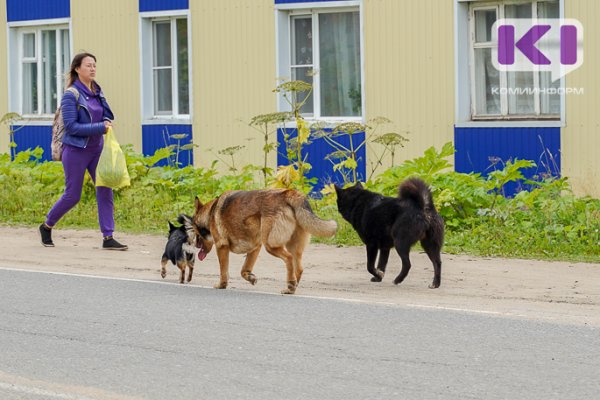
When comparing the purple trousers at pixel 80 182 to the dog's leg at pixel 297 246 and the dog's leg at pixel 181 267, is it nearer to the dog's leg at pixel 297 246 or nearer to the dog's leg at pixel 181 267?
the dog's leg at pixel 181 267

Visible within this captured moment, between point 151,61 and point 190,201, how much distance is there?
16.6 ft

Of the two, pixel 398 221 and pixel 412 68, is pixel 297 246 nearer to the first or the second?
pixel 398 221

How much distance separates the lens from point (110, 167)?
48.2ft

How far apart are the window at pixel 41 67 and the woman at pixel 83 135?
30.0ft

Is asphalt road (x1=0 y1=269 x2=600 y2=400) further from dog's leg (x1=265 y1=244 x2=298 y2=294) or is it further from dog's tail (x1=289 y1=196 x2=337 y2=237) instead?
dog's tail (x1=289 y1=196 x2=337 y2=237)

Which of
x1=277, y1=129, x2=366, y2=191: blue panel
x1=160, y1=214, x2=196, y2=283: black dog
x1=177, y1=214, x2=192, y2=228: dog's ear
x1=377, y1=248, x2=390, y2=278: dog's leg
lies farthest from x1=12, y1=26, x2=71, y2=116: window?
x1=377, y1=248, x2=390, y2=278: dog's leg

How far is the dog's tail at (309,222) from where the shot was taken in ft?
36.4

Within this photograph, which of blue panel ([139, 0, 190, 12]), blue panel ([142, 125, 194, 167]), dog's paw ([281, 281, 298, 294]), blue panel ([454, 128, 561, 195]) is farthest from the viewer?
blue panel ([142, 125, 194, 167])

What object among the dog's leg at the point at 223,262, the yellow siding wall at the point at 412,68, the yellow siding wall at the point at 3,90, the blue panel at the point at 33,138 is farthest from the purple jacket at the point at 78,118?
the yellow siding wall at the point at 3,90

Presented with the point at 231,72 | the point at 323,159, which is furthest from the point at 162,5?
the point at 323,159

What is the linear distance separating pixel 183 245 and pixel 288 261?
4.30ft

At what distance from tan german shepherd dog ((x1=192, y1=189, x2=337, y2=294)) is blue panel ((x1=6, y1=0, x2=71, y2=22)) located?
12606 millimetres

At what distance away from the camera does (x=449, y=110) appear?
61.9 feet

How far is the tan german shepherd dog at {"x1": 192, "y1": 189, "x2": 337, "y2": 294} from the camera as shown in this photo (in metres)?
11.2
